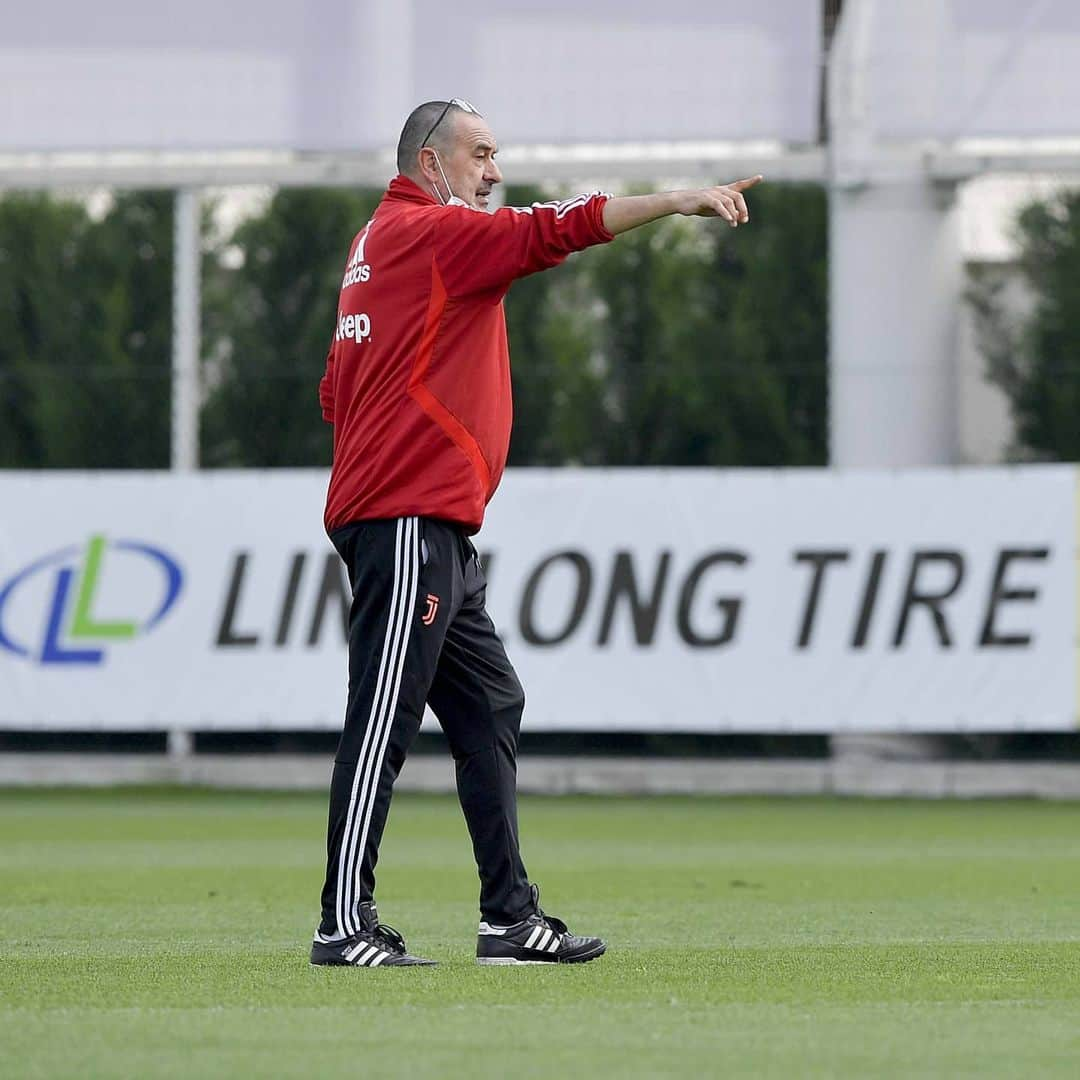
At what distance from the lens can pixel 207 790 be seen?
563 inches

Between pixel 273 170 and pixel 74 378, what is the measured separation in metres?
2.01

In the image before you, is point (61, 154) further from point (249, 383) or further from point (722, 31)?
point (722, 31)

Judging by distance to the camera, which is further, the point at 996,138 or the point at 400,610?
the point at 996,138

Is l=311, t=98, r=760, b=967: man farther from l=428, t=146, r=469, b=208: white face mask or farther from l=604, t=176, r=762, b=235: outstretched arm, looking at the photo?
l=604, t=176, r=762, b=235: outstretched arm

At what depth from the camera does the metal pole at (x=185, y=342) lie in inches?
588

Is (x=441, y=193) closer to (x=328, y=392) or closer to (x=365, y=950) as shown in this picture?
(x=328, y=392)

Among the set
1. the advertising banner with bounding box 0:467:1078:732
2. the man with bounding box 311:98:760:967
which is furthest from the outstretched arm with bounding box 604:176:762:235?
the advertising banner with bounding box 0:467:1078:732

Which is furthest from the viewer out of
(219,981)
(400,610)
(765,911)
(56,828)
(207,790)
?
(207,790)

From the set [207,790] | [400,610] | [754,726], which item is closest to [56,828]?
[207,790]

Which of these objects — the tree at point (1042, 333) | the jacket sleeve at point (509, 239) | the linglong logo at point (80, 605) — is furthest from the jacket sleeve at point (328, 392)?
the tree at point (1042, 333)

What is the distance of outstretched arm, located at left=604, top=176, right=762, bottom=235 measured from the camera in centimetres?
492

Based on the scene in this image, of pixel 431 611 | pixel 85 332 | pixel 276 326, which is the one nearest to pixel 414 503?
pixel 431 611

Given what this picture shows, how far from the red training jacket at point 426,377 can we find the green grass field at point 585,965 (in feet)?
3.59

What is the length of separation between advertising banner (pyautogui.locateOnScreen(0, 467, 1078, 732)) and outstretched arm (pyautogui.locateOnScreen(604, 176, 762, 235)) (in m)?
8.49
